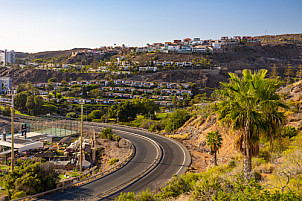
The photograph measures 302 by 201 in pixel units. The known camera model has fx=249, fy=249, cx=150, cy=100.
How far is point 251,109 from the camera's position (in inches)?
328

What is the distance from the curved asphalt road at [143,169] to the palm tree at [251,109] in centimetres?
904

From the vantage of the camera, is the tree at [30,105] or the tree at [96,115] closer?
the tree at [96,115]

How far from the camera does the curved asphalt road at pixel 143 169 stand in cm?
1605

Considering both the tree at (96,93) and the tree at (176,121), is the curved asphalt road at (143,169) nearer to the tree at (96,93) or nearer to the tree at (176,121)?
the tree at (176,121)

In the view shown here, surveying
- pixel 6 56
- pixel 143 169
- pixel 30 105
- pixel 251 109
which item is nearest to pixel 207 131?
pixel 143 169

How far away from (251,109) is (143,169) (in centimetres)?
1488

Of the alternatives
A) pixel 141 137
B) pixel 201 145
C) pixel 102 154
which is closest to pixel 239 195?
pixel 201 145

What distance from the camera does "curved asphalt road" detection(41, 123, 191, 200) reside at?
52.6 ft

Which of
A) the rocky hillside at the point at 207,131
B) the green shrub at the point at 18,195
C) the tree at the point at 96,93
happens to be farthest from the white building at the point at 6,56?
the green shrub at the point at 18,195

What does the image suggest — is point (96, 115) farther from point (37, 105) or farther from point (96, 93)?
point (96, 93)

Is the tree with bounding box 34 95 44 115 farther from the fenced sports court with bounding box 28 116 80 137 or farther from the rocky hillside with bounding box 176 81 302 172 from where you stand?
the rocky hillside with bounding box 176 81 302 172

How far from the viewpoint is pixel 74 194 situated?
15.7m

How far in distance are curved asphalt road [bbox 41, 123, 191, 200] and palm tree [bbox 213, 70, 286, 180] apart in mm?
9042

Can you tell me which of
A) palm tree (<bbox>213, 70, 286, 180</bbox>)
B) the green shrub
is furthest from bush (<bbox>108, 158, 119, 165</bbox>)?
palm tree (<bbox>213, 70, 286, 180</bbox>)
